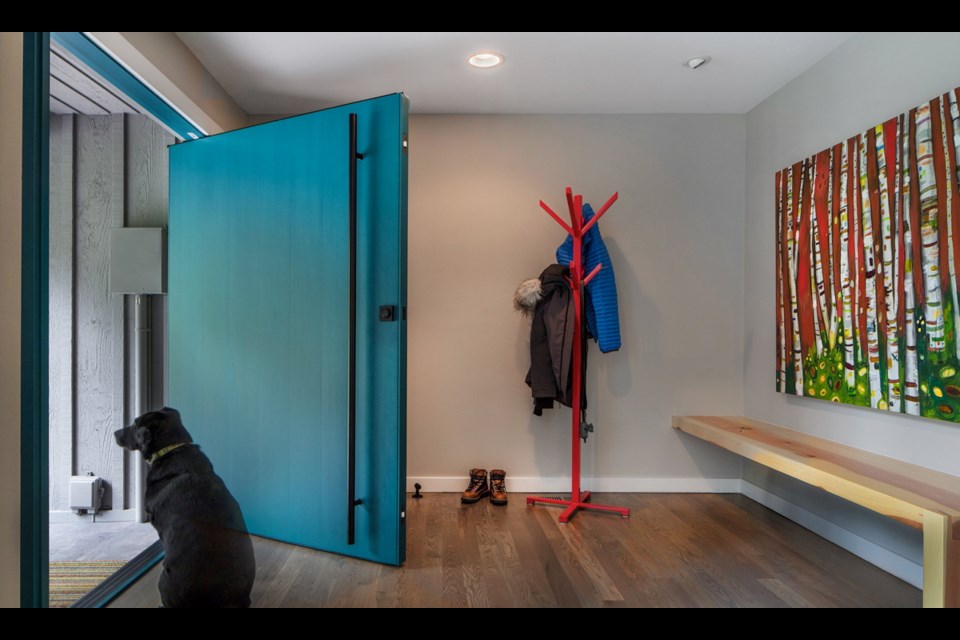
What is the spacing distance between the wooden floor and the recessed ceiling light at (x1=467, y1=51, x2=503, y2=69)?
7.26 feet

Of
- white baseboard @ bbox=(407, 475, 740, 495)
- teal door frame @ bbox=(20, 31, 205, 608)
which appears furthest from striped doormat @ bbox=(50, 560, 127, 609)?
white baseboard @ bbox=(407, 475, 740, 495)

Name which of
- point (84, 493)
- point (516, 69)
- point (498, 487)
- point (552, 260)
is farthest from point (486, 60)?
point (84, 493)

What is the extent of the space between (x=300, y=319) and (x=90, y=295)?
2.56 feet

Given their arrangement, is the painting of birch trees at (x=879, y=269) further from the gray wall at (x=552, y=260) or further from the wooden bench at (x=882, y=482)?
the gray wall at (x=552, y=260)

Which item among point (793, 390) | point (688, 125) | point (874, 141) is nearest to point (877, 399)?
point (793, 390)

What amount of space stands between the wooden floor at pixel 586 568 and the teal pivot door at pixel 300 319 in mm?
198

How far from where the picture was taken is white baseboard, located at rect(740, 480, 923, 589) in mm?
2191

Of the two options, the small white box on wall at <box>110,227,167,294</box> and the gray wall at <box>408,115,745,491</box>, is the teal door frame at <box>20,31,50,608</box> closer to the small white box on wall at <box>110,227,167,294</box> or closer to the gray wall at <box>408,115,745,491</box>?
the small white box on wall at <box>110,227,167,294</box>

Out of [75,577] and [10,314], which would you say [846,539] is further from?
[10,314]

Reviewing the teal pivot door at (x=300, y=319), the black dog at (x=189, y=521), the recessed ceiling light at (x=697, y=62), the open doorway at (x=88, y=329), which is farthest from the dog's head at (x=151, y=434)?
the recessed ceiling light at (x=697, y=62)

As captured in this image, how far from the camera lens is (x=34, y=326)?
5.14 feet

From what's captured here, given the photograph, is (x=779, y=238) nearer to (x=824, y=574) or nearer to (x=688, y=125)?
(x=688, y=125)

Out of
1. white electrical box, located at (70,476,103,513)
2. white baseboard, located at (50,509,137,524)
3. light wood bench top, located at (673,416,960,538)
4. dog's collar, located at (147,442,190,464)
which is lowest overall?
white baseboard, located at (50,509,137,524)

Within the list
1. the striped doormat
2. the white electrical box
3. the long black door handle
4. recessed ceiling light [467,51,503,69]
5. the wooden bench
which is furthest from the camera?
recessed ceiling light [467,51,503,69]
